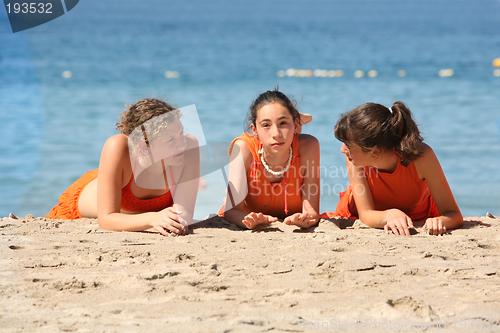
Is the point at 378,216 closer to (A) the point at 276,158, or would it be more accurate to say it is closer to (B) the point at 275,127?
(A) the point at 276,158

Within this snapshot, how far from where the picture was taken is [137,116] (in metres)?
3.28

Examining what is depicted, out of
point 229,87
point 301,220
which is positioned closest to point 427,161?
point 301,220

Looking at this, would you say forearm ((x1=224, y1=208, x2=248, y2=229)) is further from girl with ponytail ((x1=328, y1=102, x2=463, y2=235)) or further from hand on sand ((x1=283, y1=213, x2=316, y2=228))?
girl with ponytail ((x1=328, y1=102, x2=463, y2=235))

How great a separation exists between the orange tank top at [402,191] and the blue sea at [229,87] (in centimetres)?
151

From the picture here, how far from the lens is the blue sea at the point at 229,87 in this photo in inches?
293

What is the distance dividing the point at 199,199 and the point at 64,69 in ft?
52.8

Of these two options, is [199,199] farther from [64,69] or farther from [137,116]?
[64,69]

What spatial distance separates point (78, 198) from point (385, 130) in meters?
2.62

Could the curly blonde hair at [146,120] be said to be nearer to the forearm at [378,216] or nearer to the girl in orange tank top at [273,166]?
the girl in orange tank top at [273,166]

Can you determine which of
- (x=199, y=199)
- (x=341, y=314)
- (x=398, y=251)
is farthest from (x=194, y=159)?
(x=199, y=199)

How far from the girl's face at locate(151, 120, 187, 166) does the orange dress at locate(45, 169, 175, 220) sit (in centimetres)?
33

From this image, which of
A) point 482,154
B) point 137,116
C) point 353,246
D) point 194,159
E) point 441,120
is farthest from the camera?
point 441,120

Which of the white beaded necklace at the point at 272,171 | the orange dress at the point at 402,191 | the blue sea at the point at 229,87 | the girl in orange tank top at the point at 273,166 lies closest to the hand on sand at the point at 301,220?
the girl in orange tank top at the point at 273,166

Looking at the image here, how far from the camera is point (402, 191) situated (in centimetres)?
355
